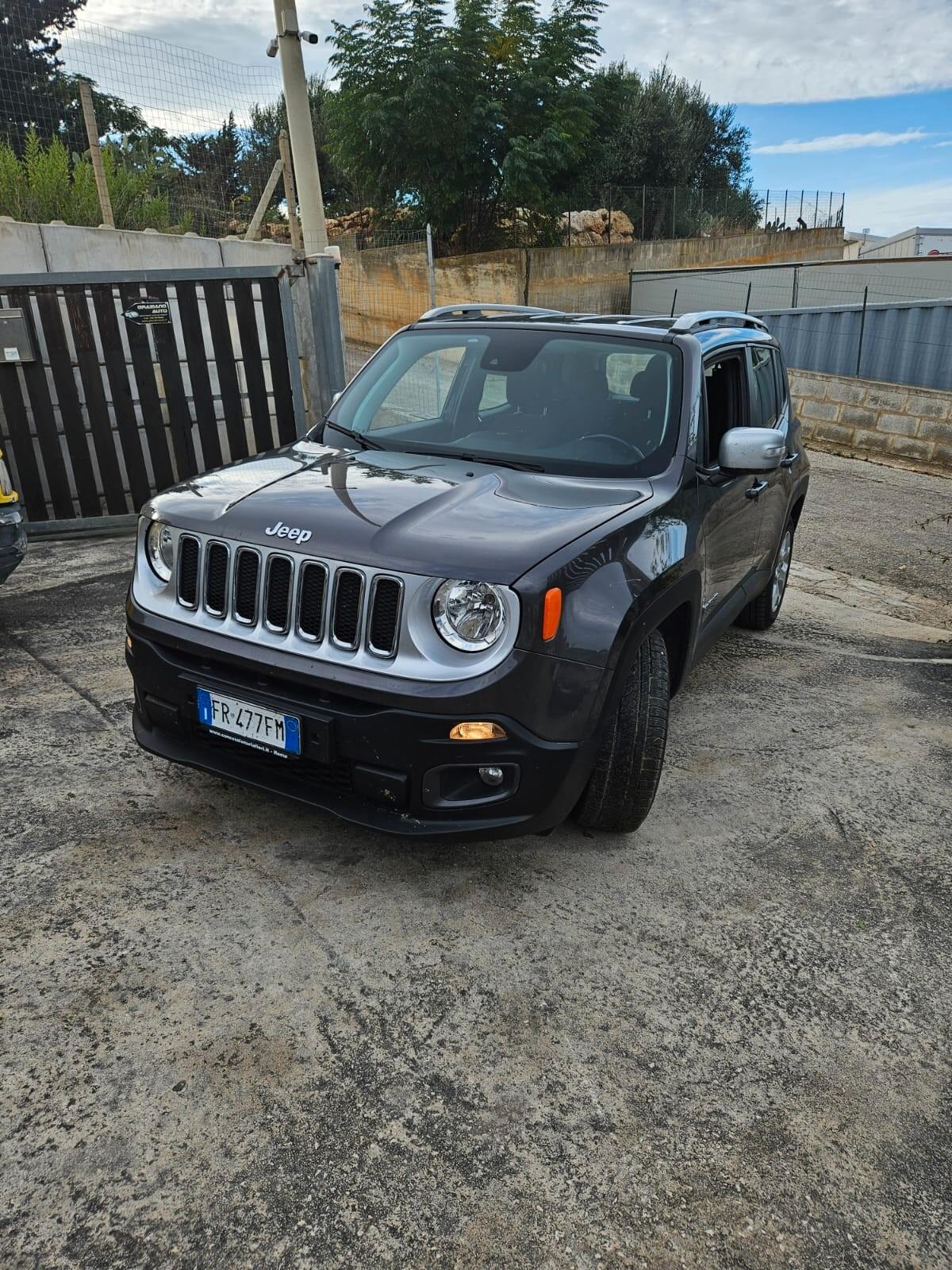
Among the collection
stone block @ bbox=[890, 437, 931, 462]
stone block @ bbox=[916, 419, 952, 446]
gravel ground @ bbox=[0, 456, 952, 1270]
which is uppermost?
gravel ground @ bbox=[0, 456, 952, 1270]

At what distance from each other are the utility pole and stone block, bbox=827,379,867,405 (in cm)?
644

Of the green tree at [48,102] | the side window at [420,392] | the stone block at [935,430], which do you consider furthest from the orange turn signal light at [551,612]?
the green tree at [48,102]

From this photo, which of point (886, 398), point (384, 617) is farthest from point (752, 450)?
point (886, 398)

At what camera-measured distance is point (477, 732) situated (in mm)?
2604

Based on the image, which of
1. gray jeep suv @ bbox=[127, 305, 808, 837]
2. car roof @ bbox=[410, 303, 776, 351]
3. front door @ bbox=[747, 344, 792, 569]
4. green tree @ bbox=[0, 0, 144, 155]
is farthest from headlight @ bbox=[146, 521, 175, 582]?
green tree @ bbox=[0, 0, 144, 155]

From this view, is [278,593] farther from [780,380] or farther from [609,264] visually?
[609,264]

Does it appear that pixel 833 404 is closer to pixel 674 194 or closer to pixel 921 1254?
pixel 921 1254

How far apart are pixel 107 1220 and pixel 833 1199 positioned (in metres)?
1.55

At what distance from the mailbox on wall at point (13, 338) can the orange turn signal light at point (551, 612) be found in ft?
18.5

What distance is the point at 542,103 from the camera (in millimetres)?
20469

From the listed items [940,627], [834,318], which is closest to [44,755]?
[940,627]

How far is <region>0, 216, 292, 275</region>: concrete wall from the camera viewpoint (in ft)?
31.9

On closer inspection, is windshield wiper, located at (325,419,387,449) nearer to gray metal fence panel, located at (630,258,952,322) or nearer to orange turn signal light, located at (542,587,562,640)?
orange turn signal light, located at (542,587,562,640)

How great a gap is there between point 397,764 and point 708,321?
2.71 meters
